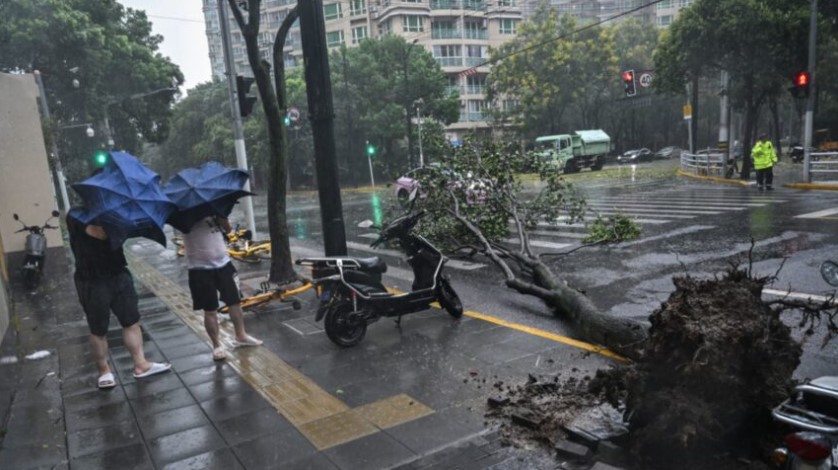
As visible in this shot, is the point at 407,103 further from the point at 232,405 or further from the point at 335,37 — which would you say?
the point at 232,405

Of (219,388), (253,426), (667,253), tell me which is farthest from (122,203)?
(667,253)

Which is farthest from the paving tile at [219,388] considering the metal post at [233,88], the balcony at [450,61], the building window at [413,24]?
the balcony at [450,61]

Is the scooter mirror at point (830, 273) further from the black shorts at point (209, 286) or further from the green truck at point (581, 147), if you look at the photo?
the green truck at point (581, 147)

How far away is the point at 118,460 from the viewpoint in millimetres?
3980

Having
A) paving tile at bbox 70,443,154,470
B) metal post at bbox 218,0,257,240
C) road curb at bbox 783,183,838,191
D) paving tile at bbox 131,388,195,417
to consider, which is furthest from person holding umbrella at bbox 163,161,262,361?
road curb at bbox 783,183,838,191

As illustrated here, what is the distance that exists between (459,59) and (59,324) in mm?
53660

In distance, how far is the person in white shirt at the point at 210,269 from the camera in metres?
5.83

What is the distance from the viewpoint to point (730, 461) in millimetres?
3123

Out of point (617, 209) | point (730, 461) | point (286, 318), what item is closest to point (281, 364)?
point (286, 318)

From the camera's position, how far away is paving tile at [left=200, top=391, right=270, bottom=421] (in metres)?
4.61

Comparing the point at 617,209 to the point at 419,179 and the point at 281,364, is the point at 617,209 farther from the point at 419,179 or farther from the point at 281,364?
the point at 281,364

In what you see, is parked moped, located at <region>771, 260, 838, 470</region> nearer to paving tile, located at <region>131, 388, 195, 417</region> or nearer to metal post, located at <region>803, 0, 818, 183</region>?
paving tile, located at <region>131, 388, 195, 417</region>

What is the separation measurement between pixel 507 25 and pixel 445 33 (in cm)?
823

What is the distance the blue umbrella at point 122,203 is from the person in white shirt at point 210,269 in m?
0.60
